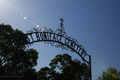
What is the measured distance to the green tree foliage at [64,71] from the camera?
2838cm

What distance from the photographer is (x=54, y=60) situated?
3183 centimetres

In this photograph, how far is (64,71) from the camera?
29.2m

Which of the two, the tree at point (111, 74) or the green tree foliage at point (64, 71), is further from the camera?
the tree at point (111, 74)

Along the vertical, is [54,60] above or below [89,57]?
above

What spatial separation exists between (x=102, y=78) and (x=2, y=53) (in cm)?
4250

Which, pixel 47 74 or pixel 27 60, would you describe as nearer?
pixel 27 60

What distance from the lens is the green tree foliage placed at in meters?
28.4

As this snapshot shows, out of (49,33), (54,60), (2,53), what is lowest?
(49,33)

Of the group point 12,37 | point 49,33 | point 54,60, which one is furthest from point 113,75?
point 49,33

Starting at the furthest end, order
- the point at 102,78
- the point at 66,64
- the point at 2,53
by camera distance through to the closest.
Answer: the point at 102,78, the point at 66,64, the point at 2,53

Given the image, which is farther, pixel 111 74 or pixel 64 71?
pixel 111 74

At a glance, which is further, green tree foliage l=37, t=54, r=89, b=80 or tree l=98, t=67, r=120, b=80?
tree l=98, t=67, r=120, b=80

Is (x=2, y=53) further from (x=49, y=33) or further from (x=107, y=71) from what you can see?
(x=107, y=71)

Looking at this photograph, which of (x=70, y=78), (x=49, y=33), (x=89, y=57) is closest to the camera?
(x=49, y=33)
